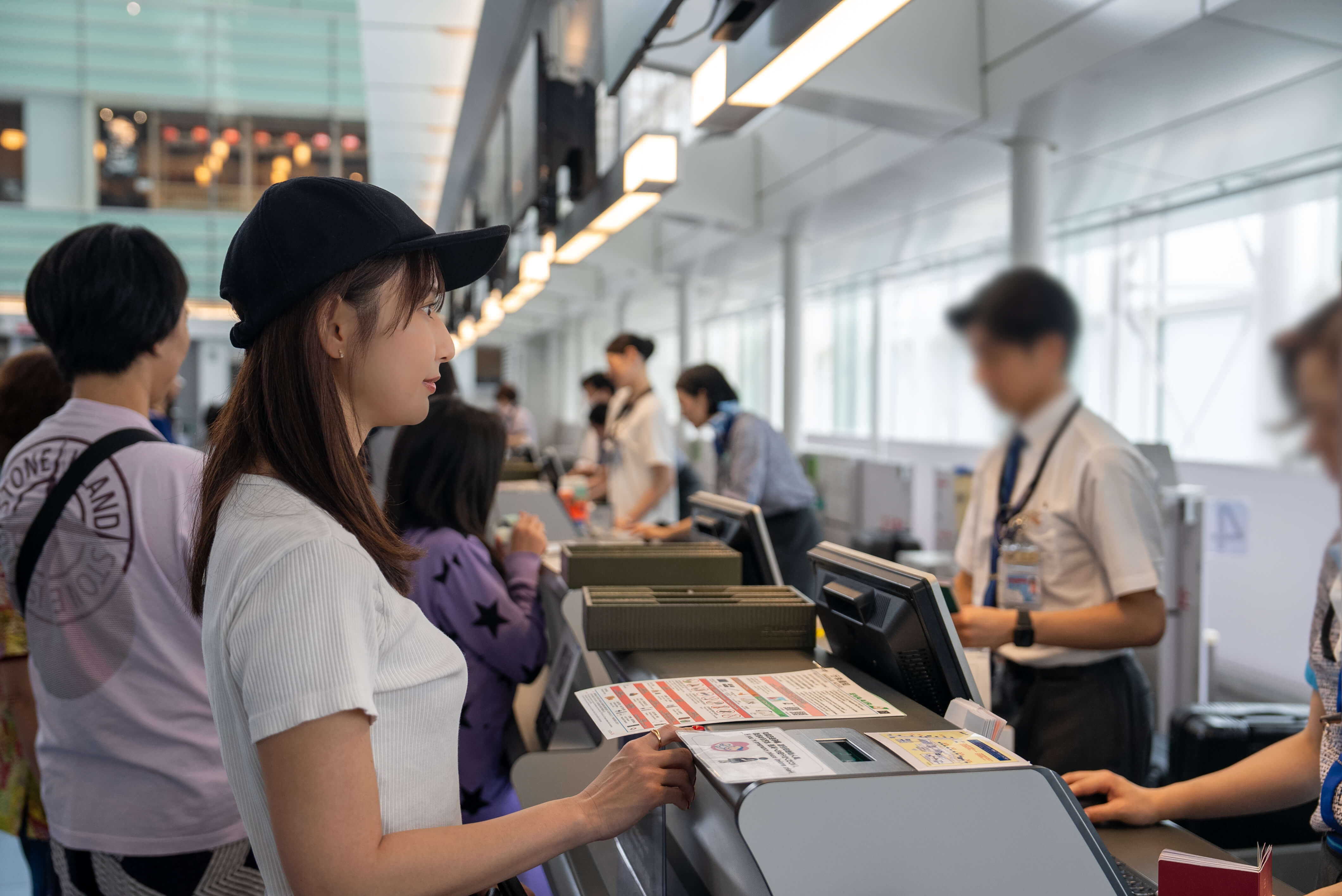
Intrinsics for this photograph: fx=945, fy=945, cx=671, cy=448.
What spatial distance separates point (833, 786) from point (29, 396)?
2167mm

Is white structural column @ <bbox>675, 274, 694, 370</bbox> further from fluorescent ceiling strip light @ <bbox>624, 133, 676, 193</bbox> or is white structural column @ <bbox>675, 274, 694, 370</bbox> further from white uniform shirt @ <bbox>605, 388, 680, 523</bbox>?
fluorescent ceiling strip light @ <bbox>624, 133, 676, 193</bbox>

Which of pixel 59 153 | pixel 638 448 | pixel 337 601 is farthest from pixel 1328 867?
pixel 59 153

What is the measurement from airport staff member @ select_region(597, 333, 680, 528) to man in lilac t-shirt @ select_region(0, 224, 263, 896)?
3368 mm

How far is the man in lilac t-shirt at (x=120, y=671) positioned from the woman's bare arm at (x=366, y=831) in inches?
28.6

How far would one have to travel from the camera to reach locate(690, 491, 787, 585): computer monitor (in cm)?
224

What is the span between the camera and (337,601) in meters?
0.92

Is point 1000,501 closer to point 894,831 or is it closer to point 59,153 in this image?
point 894,831

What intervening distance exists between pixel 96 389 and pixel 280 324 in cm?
87

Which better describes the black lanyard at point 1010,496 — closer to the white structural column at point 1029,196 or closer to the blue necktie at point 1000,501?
the blue necktie at point 1000,501

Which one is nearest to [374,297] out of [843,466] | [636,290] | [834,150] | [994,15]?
[994,15]

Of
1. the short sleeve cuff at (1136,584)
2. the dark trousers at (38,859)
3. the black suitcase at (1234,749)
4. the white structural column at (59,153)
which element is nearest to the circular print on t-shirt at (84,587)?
the dark trousers at (38,859)

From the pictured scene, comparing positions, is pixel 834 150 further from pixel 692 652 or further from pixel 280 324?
pixel 280 324

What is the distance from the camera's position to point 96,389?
1654mm

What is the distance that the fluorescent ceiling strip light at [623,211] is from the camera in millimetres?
3545
